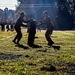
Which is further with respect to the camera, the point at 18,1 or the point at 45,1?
the point at 18,1

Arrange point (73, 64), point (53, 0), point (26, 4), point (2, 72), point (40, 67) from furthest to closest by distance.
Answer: point (26, 4) < point (53, 0) < point (73, 64) < point (40, 67) < point (2, 72)

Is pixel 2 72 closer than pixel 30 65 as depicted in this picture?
Yes

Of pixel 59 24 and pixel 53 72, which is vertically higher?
pixel 53 72

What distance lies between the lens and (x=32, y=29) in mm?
22734

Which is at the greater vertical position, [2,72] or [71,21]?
[2,72]

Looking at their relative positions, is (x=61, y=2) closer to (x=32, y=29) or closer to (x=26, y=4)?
(x=26, y=4)

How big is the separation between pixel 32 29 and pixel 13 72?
13720mm

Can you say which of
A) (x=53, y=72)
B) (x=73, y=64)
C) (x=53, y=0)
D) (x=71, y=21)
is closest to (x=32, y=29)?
(x=73, y=64)

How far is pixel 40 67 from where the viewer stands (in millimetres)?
10219

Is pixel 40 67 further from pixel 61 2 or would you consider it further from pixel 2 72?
pixel 61 2

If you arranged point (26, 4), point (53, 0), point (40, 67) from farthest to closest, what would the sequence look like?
point (26, 4) → point (53, 0) → point (40, 67)

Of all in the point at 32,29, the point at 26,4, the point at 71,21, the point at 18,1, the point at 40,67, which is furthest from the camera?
the point at 18,1

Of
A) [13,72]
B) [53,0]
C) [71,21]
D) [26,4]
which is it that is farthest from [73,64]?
[26,4]

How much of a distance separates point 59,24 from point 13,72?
8847 cm
